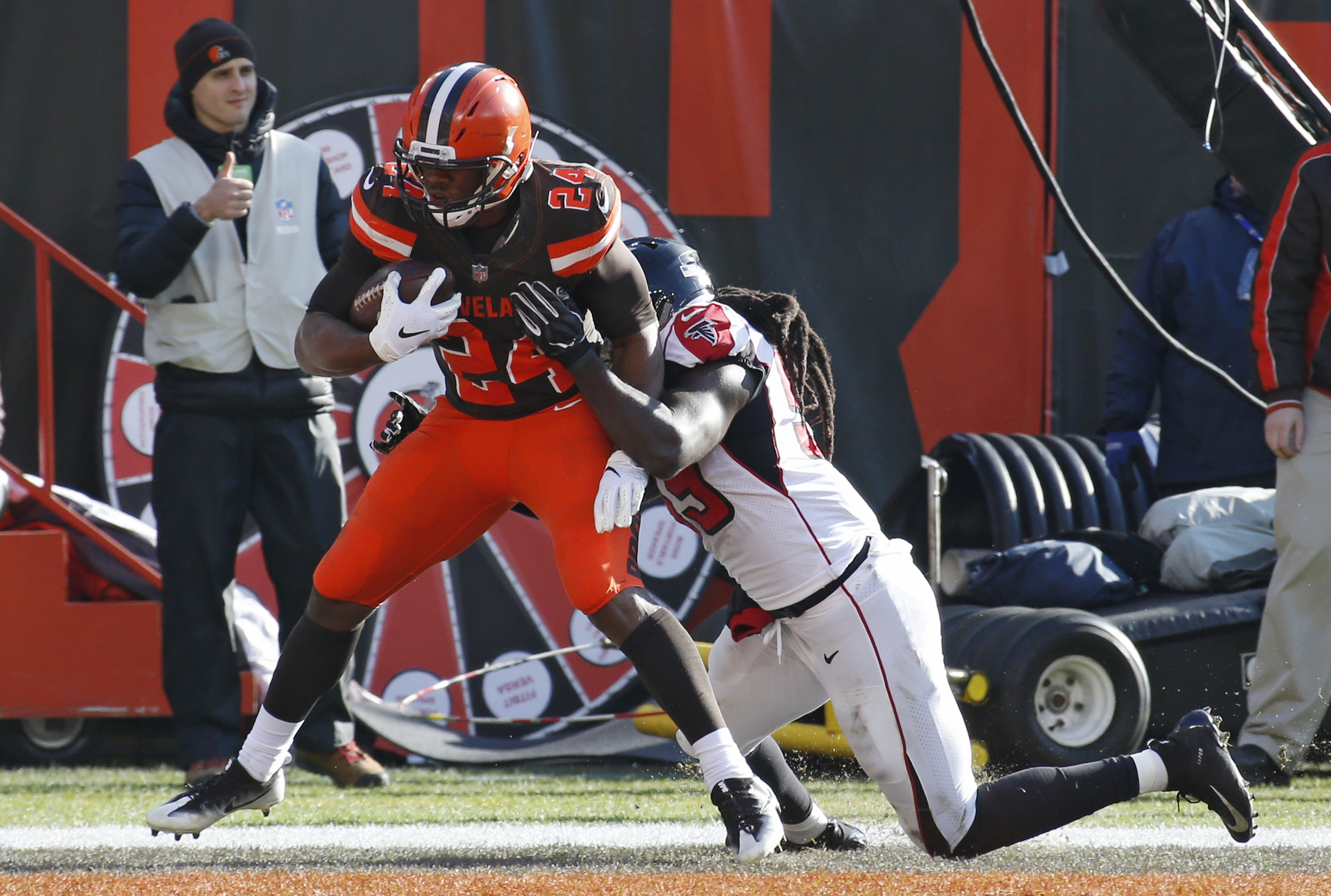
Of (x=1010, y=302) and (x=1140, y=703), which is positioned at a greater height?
(x=1010, y=302)

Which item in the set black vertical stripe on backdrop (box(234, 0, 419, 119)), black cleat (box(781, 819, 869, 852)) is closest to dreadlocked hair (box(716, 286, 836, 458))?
black cleat (box(781, 819, 869, 852))

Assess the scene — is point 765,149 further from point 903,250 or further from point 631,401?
point 631,401

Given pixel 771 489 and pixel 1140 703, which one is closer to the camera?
pixel 771 489

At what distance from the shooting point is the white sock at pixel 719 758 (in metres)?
2.62

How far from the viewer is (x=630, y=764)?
4.77 metres

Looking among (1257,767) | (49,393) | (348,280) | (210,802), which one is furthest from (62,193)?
(1257,767)

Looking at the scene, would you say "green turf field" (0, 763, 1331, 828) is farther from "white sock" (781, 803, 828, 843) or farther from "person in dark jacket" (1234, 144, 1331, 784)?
"white sock" (781, 803, 828, 843)

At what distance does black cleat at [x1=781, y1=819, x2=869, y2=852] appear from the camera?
3102mm

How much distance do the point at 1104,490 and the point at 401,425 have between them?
290 centimetres

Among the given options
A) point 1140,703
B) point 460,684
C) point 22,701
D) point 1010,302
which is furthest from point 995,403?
point 22,701

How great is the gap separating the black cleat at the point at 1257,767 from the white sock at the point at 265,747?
2.50 meters

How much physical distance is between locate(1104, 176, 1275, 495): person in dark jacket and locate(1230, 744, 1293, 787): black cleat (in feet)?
4.37

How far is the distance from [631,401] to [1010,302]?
128 inches

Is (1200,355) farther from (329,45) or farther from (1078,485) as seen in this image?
(329,45)
